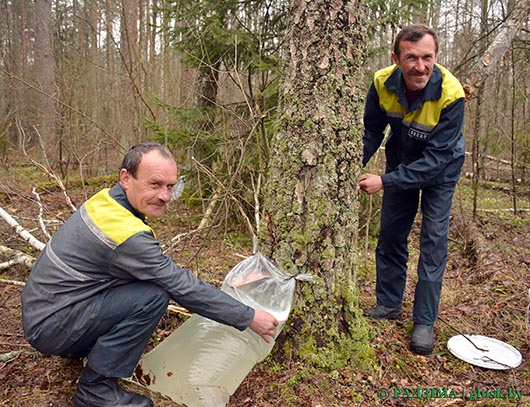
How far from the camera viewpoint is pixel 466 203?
26.1ft

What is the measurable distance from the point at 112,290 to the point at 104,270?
0.11 metres

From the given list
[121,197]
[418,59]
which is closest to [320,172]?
[418,59]

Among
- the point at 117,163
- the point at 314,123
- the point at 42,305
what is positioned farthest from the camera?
the point at 117,163

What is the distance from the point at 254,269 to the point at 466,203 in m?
6.89

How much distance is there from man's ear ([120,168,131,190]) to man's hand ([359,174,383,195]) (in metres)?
1.30

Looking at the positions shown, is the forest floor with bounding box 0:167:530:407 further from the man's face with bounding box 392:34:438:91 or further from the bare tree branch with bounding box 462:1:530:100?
the bare tree branch with bounding box 462:1:530:100

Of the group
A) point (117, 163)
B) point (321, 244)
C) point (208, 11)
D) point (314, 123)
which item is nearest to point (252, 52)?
point (208, 11)

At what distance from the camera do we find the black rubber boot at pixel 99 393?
2.01m

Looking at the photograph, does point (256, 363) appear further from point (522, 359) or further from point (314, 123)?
point (522, 359)

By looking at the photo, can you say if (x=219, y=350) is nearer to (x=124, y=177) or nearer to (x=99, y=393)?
(x=99, y=393)

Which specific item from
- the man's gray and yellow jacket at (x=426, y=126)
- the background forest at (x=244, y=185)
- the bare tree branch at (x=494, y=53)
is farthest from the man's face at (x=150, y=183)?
the bare tree branch at (x=494, y=53)

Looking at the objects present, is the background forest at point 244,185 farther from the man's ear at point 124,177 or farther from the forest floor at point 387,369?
the man's ear at point 124,177

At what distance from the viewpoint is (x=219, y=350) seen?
220cm

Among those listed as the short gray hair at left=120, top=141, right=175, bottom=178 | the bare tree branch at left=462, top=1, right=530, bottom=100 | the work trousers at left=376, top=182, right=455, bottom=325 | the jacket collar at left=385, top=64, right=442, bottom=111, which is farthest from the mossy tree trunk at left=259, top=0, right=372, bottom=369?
the bare tree branch at left=462, top=1, right=530, bottom=100
